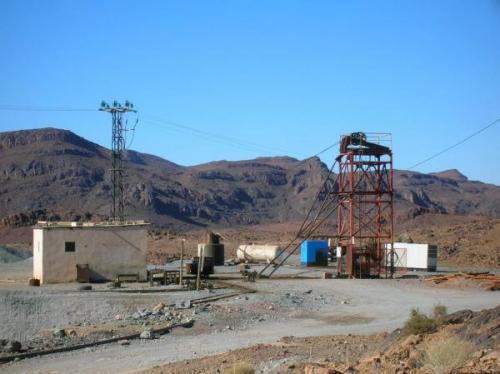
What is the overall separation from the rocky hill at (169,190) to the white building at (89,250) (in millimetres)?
56889

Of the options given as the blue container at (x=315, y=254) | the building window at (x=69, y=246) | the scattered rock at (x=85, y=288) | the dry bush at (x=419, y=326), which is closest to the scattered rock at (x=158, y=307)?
the scattered rock at (x=85, y=288)

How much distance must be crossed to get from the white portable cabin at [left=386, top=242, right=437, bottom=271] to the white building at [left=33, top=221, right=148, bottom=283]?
60.9ft

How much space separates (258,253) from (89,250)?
22.0m

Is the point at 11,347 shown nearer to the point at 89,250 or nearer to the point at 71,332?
the point at 71,332

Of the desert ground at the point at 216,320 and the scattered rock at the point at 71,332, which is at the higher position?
the desert ground at the point at 216,320

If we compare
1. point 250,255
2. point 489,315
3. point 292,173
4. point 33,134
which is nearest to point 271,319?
point 489,315

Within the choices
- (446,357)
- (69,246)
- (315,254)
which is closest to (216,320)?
(69,246)

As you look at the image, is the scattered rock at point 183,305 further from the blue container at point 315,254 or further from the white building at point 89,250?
the blue container at point 315,254

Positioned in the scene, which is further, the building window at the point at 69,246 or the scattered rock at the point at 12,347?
the building window at the point at 69,246

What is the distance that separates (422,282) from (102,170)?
106 meters

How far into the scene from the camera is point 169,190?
141250 millimetres

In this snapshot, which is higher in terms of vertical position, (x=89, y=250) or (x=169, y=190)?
(x=169, y=190)

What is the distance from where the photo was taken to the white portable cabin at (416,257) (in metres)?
48.0

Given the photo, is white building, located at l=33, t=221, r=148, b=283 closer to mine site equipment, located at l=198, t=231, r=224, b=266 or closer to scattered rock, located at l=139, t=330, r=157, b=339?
mine site equipment, located at l=198, t=231, r=224, b=266
